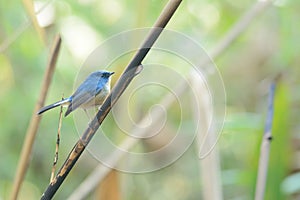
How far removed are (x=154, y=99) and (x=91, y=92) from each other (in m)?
Answer: 0.53

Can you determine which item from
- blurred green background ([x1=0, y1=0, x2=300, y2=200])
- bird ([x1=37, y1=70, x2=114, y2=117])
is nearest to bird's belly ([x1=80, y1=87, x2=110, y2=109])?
bird ([x1=37, y1=70, x2=114, y2=117])

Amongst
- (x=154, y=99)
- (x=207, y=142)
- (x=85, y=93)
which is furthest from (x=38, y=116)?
(x=154, y=99)

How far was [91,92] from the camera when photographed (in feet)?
0.87

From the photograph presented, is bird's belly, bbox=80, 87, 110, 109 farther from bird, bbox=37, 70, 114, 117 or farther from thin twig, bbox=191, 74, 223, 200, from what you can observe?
thin twig, bbox=191, 74, 223, 200

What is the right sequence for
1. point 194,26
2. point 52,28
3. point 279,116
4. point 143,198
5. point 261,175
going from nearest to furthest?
point 261,175 < point 279,116 < point 52,28 < point 194,26 < point 143,198

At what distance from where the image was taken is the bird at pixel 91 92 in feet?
0.86

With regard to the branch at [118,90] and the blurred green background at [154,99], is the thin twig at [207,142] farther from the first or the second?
the branch at [118,90]

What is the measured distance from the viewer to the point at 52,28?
0.73m

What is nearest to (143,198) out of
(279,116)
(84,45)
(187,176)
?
(187,176)

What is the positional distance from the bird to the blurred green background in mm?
203

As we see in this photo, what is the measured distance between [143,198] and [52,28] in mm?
411

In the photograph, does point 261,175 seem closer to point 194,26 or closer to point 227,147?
point 194,26

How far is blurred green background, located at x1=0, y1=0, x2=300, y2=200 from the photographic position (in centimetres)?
65

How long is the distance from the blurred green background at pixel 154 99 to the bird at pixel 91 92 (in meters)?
0.20
